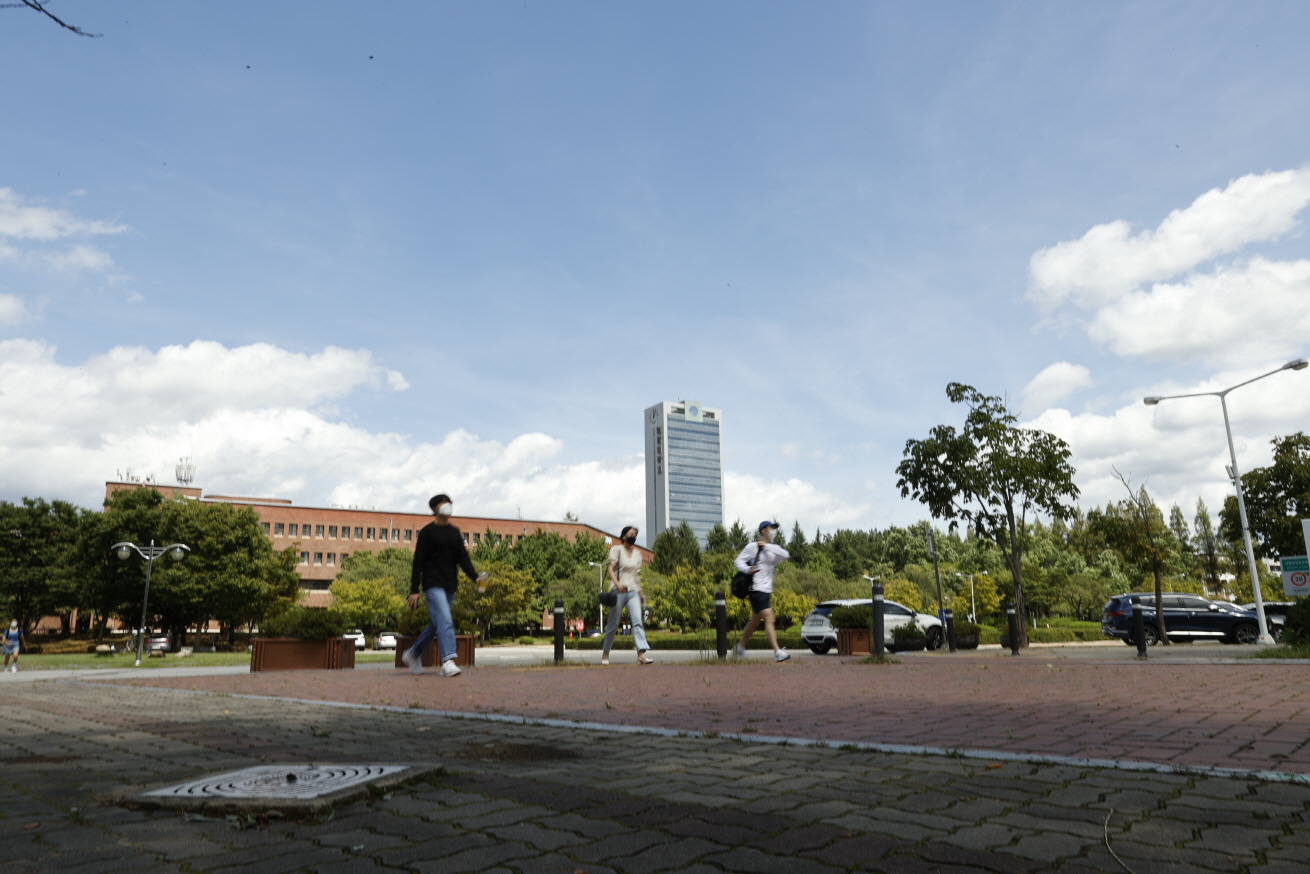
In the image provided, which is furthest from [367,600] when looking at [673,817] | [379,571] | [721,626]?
[673,817]

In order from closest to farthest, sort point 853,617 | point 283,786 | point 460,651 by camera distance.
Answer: point 283,786, point 460,651, point 853,617

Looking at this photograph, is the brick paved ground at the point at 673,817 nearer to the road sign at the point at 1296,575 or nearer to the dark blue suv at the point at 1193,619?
the road sign at the point at 1296,575

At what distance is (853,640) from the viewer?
1569 centimetres

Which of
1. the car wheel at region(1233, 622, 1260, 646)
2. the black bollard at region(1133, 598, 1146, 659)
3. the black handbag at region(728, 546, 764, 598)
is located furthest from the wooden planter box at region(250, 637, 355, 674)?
the car wheel at region(1233, 622, 1260, 646)

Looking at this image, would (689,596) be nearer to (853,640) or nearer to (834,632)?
(834,632)

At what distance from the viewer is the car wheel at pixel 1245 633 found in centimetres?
2392

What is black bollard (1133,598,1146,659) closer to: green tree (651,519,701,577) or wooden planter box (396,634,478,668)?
wooden planter box (396,634,478,668)

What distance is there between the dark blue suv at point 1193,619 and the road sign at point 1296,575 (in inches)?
378

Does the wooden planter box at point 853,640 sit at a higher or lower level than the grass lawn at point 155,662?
higher

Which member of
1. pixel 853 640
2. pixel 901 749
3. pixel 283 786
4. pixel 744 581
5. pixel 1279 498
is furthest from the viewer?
pixel 1279 498

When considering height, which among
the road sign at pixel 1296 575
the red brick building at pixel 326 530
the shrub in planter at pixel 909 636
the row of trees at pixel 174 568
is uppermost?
the red brick building at pixel 326 530

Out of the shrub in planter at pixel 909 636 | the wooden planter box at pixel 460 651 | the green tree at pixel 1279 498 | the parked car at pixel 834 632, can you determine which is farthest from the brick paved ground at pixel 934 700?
the green tree at pixel 1279 498

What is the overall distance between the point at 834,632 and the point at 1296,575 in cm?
947

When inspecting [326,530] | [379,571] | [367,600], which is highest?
[326,530]
